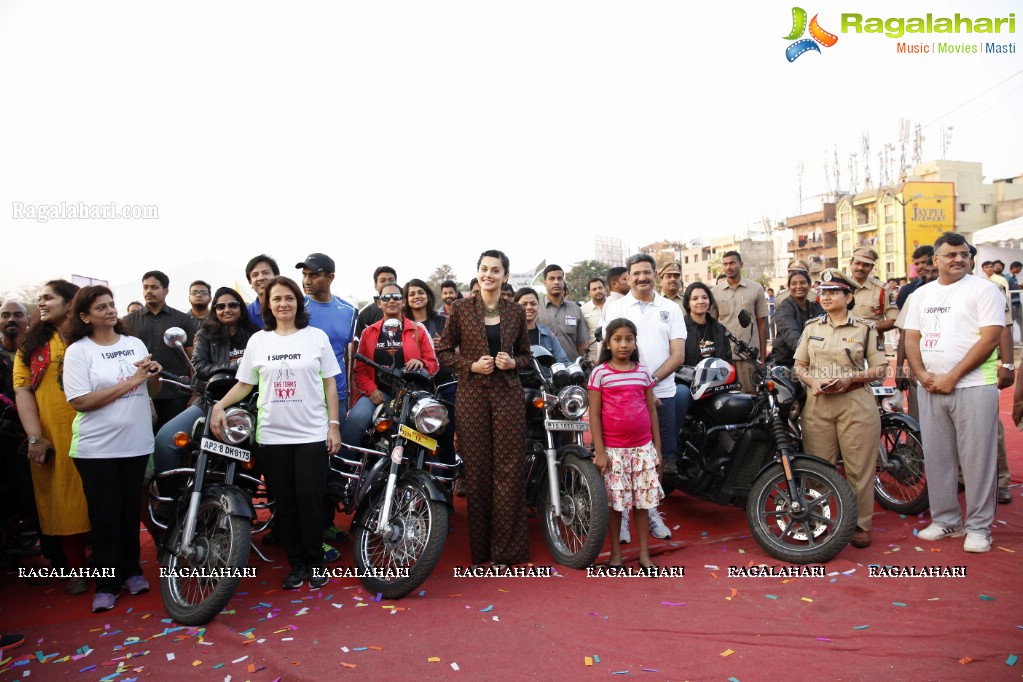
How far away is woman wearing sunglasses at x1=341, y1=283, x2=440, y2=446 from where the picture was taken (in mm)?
4965

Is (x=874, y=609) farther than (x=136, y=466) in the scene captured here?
No

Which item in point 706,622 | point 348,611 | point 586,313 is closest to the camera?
point 706,622

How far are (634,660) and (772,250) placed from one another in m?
72.2

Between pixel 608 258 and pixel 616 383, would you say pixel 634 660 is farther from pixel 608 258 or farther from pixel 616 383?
pixel 608 258

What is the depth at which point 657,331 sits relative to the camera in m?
5.30

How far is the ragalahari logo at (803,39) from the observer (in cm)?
1117

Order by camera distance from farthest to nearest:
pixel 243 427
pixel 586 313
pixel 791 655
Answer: pixel 586 313
pixel 243 427
pixel 791 655

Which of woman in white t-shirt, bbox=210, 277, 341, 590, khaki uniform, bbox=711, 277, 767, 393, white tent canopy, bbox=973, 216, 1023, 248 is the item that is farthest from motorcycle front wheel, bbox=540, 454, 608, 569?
white tent canopy, bbox=973, 216, 1023, 248

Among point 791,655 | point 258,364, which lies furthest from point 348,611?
point 791,655

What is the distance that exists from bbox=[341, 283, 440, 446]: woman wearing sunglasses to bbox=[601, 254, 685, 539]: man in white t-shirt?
1.43m

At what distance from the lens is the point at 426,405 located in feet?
14.2

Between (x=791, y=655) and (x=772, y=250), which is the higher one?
(x=772, y=250)

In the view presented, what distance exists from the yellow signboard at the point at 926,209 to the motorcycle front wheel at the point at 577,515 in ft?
163

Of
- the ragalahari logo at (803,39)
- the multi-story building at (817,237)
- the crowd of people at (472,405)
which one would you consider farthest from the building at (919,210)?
the crowd of people at (472,405)
